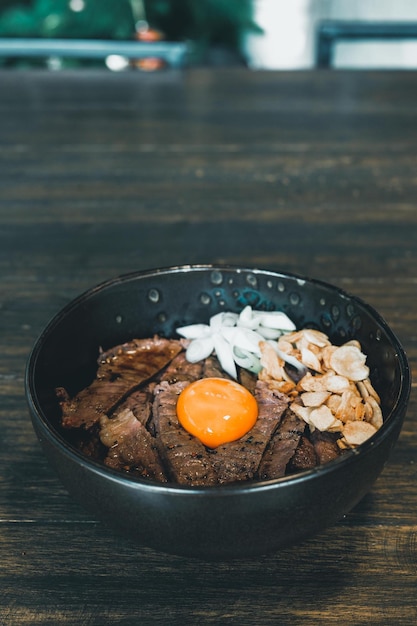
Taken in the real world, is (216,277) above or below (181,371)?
above

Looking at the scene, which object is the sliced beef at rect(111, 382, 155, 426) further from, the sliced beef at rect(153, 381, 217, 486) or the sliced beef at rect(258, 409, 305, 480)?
the sliced beef at rect(258, 409, 305, 480)

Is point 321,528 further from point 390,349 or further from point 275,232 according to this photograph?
point 275,232

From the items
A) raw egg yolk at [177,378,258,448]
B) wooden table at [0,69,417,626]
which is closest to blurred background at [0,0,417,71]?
wooden table at [0,69,417,626]

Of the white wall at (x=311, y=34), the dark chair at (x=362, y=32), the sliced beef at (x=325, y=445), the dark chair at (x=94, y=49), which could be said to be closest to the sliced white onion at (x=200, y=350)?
the sliced beef at (x=325, y=445)

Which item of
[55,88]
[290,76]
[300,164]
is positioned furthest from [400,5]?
[300,164]

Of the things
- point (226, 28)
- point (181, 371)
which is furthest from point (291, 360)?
point (226, 28)

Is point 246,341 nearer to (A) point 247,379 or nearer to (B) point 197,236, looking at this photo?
(A) point 247,379

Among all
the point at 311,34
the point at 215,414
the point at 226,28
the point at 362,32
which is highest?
the point at 362,32
